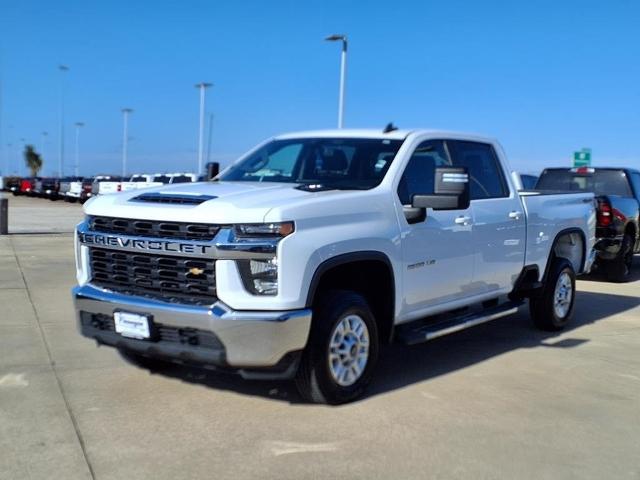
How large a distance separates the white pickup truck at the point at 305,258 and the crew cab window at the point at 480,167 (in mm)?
20

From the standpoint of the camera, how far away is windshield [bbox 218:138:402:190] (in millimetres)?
5566

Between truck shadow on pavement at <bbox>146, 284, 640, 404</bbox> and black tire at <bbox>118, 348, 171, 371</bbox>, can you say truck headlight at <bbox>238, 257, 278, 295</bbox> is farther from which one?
black tire at <bbox>118, 348, 171, 371</bbox>

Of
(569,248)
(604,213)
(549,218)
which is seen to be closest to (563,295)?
(569,248)

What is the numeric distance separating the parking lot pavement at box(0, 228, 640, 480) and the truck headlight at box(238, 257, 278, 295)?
0.87 meters

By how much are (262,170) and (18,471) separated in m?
3.18

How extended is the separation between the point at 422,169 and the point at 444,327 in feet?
4.19

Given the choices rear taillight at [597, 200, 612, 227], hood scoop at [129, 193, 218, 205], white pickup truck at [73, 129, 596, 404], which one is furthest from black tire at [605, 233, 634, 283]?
hood scoop at [129, 193, 218, 205]

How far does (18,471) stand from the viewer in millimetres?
3744

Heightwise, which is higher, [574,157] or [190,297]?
[574,157]

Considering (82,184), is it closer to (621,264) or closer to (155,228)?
(621,264)

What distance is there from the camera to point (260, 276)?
14.4ft

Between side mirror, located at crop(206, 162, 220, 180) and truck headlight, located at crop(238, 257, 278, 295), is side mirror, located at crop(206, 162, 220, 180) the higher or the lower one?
the higher one

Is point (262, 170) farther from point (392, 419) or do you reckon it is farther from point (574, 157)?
point (574, 157)

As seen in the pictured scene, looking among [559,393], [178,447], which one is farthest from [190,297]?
[559,393]
